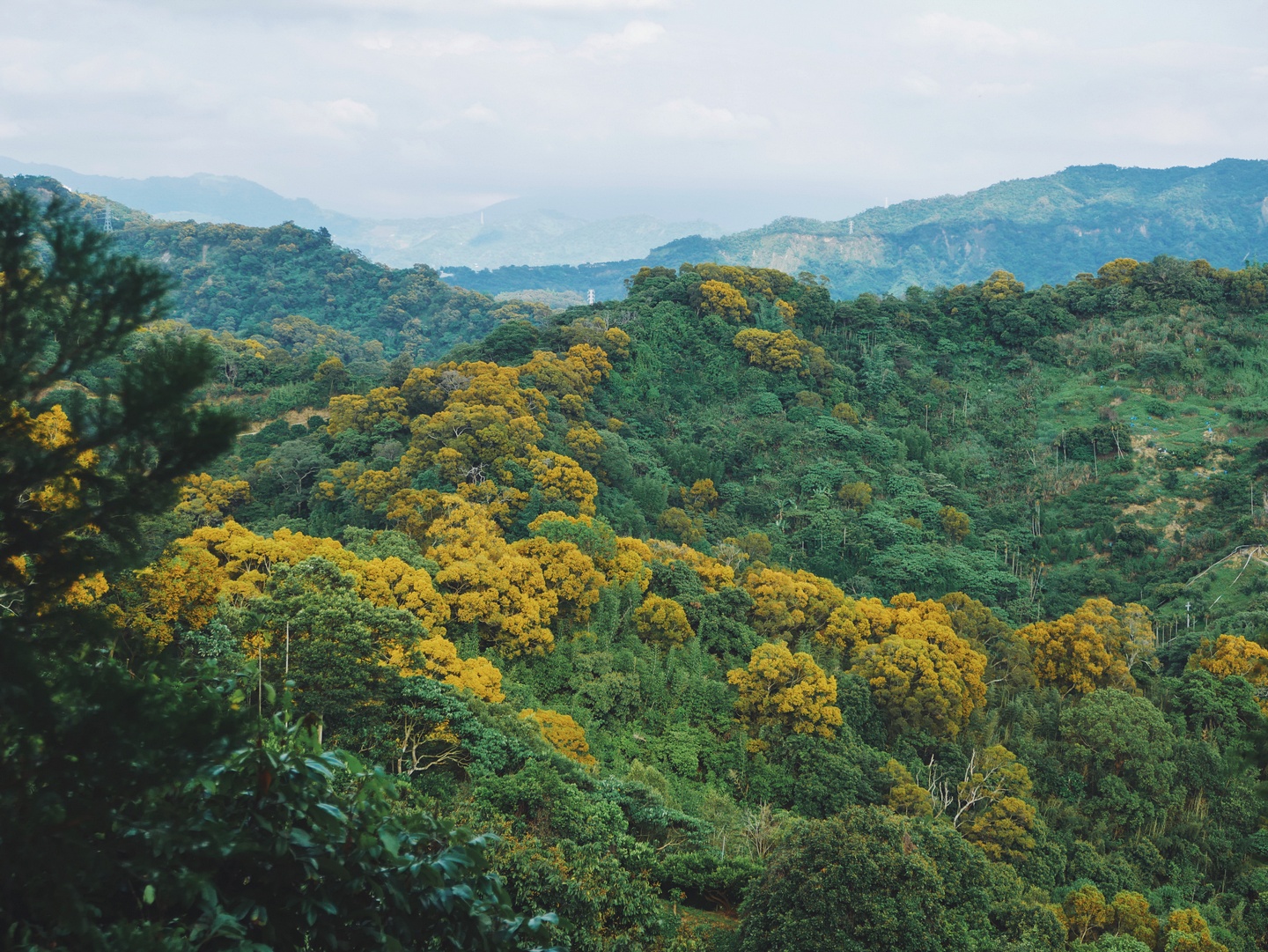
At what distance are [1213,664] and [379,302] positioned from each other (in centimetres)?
6942

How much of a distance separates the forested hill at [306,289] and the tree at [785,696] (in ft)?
184

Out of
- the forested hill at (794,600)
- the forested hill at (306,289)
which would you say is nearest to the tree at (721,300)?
the forested hill at (794,600)

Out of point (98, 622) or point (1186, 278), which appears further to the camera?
point (1186, 278)

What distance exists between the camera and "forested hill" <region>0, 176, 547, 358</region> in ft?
232

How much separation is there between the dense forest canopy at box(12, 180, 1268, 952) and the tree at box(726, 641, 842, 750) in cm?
7

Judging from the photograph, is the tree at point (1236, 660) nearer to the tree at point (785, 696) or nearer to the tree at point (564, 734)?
the tree at point (785, 696)

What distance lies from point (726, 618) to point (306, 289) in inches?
2579

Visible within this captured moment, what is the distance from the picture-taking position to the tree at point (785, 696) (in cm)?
1645

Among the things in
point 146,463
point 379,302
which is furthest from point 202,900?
point 379,302

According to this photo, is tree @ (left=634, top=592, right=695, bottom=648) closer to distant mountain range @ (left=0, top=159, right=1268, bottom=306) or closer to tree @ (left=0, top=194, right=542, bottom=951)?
tree @ (left=0, top=194, right=542, bottom=951)

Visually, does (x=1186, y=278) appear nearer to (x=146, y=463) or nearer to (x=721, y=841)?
(x=721, y=841)

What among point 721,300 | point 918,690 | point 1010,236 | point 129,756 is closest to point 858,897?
point 129,756

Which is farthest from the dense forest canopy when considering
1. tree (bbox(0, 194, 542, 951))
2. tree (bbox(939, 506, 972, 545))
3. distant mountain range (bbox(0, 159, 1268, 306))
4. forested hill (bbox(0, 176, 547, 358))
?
distant mountain range (bbox(0, 159, 1268, 306))

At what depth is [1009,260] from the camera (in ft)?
463
